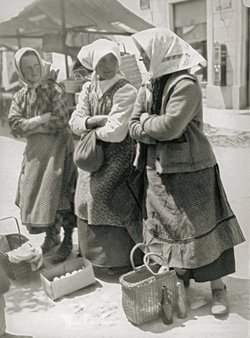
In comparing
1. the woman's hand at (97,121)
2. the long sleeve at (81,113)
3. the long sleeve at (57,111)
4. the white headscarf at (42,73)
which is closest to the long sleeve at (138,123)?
the woman's hand at (97,121)

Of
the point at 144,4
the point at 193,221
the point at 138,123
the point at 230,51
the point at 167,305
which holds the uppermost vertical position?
the point at 144,4

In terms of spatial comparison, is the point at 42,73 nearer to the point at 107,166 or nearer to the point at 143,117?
the point at 107,166

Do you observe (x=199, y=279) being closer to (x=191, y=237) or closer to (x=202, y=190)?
(x=191, y=237)

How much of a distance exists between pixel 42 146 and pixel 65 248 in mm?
731

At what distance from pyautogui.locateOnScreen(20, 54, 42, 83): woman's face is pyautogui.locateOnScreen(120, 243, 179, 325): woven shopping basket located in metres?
1.27

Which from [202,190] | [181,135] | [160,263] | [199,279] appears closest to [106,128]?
[181,135]

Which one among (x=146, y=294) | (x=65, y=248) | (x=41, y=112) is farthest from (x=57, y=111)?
(x=146, y=294)

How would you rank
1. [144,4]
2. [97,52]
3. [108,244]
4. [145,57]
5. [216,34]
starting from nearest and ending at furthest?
[145,57], [97,52], [144,4], [108,244], [216,34]

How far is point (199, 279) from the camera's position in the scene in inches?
90.4

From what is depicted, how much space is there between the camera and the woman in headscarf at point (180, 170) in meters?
2.05

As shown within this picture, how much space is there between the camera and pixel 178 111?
78.9 inches

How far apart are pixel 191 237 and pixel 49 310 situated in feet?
3.10

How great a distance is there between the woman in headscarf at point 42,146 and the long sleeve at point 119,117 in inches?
19.3

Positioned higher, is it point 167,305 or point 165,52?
point 165,52
